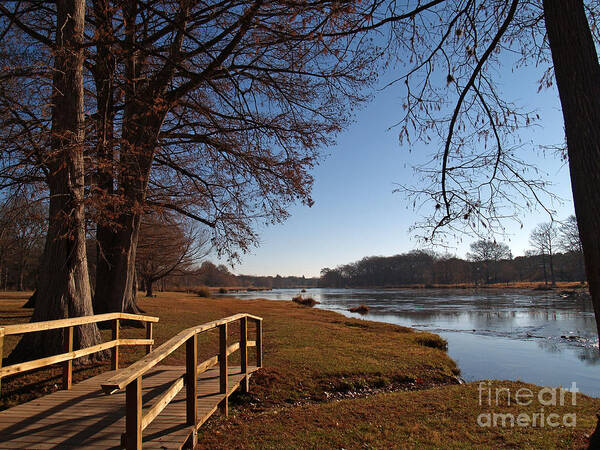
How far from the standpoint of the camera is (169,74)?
970 cm

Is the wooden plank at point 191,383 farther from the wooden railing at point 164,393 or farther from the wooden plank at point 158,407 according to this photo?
the wooden plank at point 158,407

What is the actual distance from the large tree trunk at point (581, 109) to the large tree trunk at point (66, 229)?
665 centimetres

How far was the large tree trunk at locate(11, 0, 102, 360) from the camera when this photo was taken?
22.9 ft

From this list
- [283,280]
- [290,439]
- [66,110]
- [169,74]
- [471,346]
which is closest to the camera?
[290,439]

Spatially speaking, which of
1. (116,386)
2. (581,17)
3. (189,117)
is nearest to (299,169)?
(189,117)

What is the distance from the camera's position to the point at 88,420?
13.3 feet

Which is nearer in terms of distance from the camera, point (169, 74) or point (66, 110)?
point (66, 110)

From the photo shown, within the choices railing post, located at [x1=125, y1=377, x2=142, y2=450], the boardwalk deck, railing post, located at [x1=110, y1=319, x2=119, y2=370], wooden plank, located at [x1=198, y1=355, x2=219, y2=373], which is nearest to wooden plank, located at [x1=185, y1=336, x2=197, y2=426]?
the boardwalk deck

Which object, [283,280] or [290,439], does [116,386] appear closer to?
[290,439]

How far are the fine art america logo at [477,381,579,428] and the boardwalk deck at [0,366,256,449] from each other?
379 centimetres

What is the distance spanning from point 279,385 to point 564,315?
2307 cm

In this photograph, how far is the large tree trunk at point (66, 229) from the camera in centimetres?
697

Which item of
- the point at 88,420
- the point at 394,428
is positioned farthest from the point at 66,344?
the point at 394,428

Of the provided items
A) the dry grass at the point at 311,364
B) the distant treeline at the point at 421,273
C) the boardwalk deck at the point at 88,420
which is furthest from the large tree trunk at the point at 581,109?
the distant treeline at the point at 421,273
